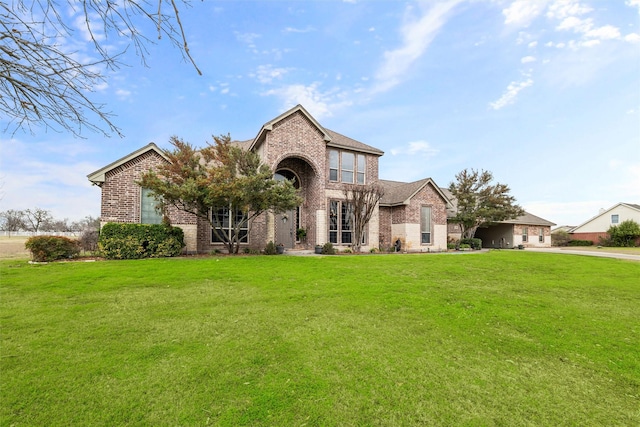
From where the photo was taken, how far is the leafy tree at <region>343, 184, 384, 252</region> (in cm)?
1861

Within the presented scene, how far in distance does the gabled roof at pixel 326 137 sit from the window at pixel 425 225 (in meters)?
6.04

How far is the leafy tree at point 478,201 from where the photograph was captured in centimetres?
2595

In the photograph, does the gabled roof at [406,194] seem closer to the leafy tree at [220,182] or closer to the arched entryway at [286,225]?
the arched entryway at [286,225]

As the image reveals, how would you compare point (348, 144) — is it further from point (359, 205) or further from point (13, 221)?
point (13, 221)

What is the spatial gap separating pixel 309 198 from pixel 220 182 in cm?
765

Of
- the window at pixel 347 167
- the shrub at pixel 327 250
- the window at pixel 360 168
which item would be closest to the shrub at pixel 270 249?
the shrub at pixel 327 250

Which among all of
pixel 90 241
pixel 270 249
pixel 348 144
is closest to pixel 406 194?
pixel 348 144

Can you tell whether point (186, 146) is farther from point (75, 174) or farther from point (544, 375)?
point (544, 375)

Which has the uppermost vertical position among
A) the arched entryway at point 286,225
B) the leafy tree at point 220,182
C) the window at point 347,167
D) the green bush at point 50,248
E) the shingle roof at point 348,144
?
the shingle roof at point 348,144

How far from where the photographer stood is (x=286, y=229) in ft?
62.6

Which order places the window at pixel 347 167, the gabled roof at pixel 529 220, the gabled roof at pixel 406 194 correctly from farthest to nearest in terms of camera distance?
the gabled roof at pixel 529 220 → the gabled roof at pixel 406 194 → the window at pixel 347 167

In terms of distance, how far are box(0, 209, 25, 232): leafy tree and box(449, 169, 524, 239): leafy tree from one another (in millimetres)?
78624

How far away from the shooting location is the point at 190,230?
619 inches

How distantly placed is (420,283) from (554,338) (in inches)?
152
